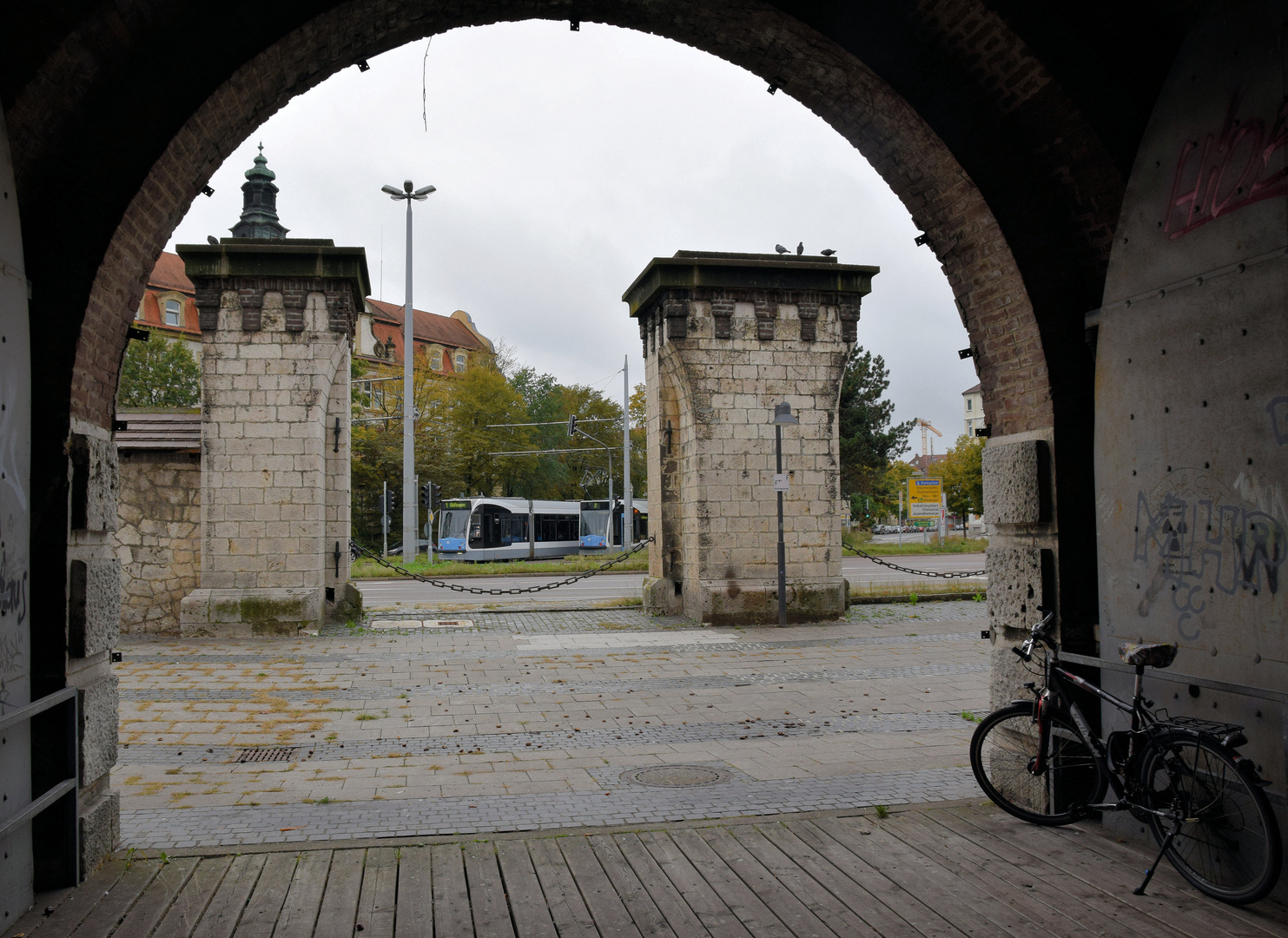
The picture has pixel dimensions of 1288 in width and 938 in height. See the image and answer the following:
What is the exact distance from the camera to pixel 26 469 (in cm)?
401

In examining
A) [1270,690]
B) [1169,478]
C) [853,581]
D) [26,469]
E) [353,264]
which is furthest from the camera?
[853,581]

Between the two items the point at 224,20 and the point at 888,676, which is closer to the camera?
the point at 224,20

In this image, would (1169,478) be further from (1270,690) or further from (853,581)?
(853,581)

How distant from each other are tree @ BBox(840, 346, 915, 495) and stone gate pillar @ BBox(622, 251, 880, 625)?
34.9 metres

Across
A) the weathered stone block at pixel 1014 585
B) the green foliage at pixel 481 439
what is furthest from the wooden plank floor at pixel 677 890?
the green foliage at pixel 481 439

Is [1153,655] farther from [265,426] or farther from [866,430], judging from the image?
[866,430]

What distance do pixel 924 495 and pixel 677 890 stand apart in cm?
4065

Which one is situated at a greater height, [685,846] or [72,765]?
[72,765]

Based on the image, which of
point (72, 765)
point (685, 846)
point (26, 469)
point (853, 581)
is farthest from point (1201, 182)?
point (853, 581)

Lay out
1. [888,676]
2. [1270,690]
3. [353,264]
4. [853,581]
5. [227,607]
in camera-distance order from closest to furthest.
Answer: [1270,690], [888,676], [227,607], [353,264], [853,581]

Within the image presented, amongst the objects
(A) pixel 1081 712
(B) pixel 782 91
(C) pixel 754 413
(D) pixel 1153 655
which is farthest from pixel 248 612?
(D) pixel 1153 655

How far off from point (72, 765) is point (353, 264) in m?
10.6

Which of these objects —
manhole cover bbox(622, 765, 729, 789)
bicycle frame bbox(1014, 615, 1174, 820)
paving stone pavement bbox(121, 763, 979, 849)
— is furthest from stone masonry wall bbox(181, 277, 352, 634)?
bicycle frame bbox(1014, 615, 1174, 820)

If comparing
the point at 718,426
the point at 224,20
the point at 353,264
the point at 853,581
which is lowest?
the point at 853,581
